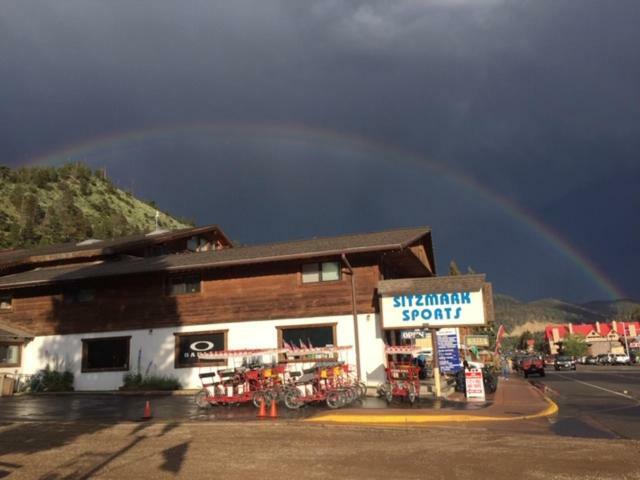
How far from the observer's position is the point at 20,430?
14875 mm

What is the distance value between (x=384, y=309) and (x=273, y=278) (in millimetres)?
5805

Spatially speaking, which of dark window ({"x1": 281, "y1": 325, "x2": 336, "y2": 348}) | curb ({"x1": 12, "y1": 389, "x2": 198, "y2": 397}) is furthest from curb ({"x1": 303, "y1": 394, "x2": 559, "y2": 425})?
curb ({"x1": 12, "y1": 389, "x2": 198, "y2": 397})

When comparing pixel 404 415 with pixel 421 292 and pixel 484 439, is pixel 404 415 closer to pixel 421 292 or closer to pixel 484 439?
pixel 484 439

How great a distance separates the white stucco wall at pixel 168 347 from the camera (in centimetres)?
2377

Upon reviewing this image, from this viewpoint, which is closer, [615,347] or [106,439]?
[106,439]

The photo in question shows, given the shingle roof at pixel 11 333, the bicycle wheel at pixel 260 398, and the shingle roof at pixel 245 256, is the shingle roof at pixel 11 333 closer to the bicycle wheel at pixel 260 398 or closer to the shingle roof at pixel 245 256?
the shingle roof at pixel 245 256

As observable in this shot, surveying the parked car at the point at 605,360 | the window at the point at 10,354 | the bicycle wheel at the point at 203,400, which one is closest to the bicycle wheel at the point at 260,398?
the bicycle wheel at the point at 203,400

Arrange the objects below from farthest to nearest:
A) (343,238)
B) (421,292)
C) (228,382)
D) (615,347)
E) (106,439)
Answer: (615,347)
(343,238)
(421,292)
(228,382)
(106,439)

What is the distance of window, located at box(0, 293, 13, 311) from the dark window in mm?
15841

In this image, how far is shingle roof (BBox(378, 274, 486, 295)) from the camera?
72.0ft

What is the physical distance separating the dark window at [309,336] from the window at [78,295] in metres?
10.8

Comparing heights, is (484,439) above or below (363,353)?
below

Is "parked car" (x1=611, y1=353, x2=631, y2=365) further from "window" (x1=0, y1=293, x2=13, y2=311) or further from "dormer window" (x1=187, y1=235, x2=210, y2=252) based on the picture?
"window" (x1=0, y1=293, x2=13, y2=311)

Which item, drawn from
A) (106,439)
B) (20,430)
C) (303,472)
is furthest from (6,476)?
(20,430)
